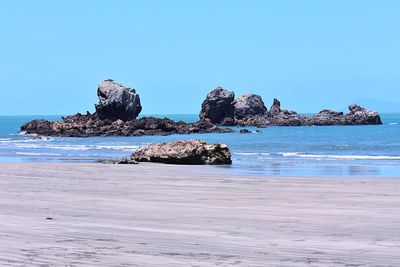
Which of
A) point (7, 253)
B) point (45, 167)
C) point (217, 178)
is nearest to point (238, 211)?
point (7, 253)

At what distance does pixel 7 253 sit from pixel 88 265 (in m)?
1.32

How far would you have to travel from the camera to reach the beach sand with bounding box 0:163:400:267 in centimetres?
970

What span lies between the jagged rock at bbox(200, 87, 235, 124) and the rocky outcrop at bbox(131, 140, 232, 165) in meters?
93.0

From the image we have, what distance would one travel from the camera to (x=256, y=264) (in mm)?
9250

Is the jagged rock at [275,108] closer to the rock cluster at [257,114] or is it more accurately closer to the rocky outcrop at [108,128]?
the rock cluster at [257,114]

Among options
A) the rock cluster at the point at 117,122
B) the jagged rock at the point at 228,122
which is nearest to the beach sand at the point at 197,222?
the rock cluster at the point at 117,122

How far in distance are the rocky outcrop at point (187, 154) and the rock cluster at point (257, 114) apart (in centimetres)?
9304

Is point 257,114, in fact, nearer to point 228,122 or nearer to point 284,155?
point 228,122

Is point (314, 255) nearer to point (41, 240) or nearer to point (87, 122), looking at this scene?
point (41, 240)

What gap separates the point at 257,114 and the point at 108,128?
56.2 metres

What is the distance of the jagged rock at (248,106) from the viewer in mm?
138500

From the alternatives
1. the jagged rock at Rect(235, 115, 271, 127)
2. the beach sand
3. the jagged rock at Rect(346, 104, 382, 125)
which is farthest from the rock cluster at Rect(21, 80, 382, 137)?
the beach sand

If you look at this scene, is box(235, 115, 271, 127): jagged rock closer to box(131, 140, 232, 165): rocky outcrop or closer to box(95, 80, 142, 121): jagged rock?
box(95, 80, 142, 121): jagged rock

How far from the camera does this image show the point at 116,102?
3819 inches
